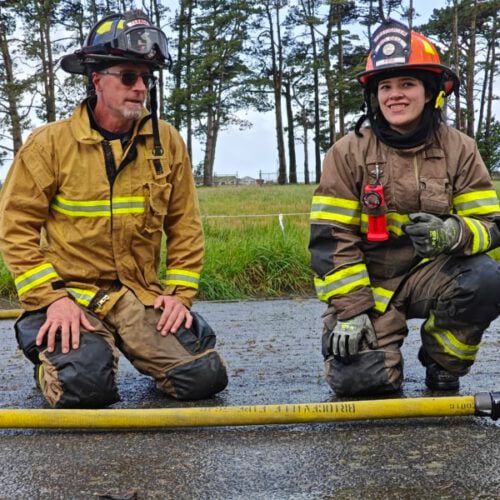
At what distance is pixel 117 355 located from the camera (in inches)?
126

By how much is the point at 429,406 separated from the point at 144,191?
5.23 ft

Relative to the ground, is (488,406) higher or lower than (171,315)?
lower

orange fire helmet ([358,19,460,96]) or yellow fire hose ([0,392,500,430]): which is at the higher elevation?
orange fire helmet ([358,19,460,96])

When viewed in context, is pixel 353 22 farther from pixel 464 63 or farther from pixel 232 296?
pixel 232 296

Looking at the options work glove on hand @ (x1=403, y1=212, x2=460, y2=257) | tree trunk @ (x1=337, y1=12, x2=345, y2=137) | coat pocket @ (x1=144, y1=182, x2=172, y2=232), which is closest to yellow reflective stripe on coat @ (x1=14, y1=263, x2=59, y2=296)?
coat pocket @ (x1=144, y1=182, x2=172, y2=232)

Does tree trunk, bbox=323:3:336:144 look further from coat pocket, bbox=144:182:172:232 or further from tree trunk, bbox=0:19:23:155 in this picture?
coat pocket, bbox=144:182:172:232

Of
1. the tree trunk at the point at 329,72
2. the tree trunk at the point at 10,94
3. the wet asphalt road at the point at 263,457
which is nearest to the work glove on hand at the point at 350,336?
the wet asphalt road at the point at 263,457

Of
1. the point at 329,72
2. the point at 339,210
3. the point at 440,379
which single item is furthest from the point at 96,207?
the point at 329,72

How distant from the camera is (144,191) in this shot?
3295 mm

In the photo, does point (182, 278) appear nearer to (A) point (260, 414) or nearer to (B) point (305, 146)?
(A) point (260, 414)

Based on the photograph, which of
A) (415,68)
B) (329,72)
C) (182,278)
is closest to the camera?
(415,68)

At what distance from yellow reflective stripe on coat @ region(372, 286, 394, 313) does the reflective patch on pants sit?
0.77 m

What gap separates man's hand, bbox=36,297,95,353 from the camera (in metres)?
3.03

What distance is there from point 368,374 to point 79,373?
4.05 feet
